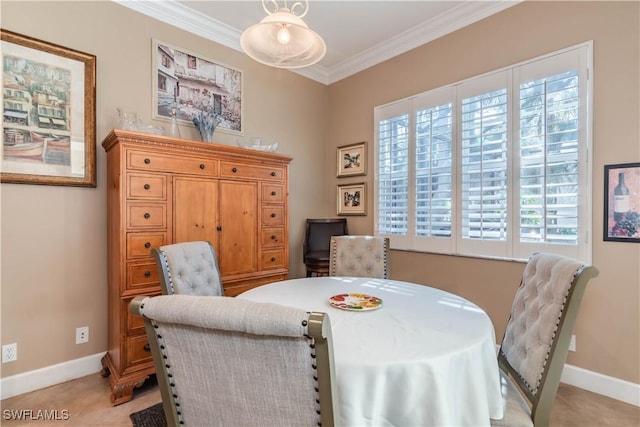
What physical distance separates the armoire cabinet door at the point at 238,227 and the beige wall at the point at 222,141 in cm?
79

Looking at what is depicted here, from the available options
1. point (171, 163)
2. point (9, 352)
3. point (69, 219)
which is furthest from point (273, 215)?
point (9, 352)

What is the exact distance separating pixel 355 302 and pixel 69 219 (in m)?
2.23

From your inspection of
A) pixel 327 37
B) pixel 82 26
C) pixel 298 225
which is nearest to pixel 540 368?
pixel 298 225

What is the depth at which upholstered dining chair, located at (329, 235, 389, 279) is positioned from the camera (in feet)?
8.43

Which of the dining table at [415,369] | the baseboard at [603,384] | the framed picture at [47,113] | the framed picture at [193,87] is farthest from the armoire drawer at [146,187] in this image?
the baseboard at [603,384]

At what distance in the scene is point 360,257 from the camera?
8.65ft

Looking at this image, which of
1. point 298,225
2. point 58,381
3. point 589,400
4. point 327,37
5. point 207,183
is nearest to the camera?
point 589,400

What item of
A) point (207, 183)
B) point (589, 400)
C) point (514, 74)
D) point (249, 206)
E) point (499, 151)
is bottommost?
point (589, 400)

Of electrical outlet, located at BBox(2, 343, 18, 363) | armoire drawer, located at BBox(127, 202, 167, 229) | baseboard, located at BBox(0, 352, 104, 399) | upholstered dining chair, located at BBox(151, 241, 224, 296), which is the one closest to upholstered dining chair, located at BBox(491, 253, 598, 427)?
upholstered dining chair, located at BBox(151, 241, 224, 296)

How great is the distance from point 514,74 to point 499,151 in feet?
2.08

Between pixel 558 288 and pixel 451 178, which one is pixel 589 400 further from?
pixel 451 178

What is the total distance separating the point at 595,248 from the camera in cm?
216

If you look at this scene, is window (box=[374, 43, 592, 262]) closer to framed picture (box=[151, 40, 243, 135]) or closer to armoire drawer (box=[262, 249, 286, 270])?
armoire drawer (box=[262, 249, 286, 270])

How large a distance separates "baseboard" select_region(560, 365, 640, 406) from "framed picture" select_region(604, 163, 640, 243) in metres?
0.96
